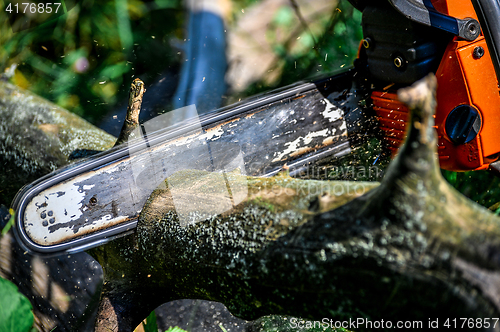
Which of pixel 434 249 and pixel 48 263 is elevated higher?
pixel 434 249

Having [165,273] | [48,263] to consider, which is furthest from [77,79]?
[165,273]

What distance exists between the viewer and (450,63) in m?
1.55

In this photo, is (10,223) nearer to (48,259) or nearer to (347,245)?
(48,259)

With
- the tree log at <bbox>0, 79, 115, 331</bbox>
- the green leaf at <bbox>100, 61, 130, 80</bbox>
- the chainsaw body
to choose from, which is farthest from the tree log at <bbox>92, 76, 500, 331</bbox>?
the green leaf at <bbox>100, 61, 130, 80</bbox>

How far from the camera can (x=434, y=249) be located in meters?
0.67

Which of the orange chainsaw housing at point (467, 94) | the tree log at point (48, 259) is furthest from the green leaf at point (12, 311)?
the orange chainsaw housing at point (467, 94)

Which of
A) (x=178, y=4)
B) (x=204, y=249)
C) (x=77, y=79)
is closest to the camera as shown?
(x=204, y=249)

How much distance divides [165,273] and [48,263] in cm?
140

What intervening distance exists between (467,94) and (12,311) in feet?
6.51

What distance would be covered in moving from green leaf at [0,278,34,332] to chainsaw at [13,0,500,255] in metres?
0.16

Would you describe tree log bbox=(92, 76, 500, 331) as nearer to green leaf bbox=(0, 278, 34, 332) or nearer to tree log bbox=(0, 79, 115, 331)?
green leaf bbox=(0, 278, 34, 332)

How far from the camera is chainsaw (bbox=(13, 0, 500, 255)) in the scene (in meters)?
1.39

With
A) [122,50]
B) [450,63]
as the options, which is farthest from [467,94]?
[122,50]

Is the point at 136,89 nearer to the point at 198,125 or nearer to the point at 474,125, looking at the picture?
the point at 198,125
